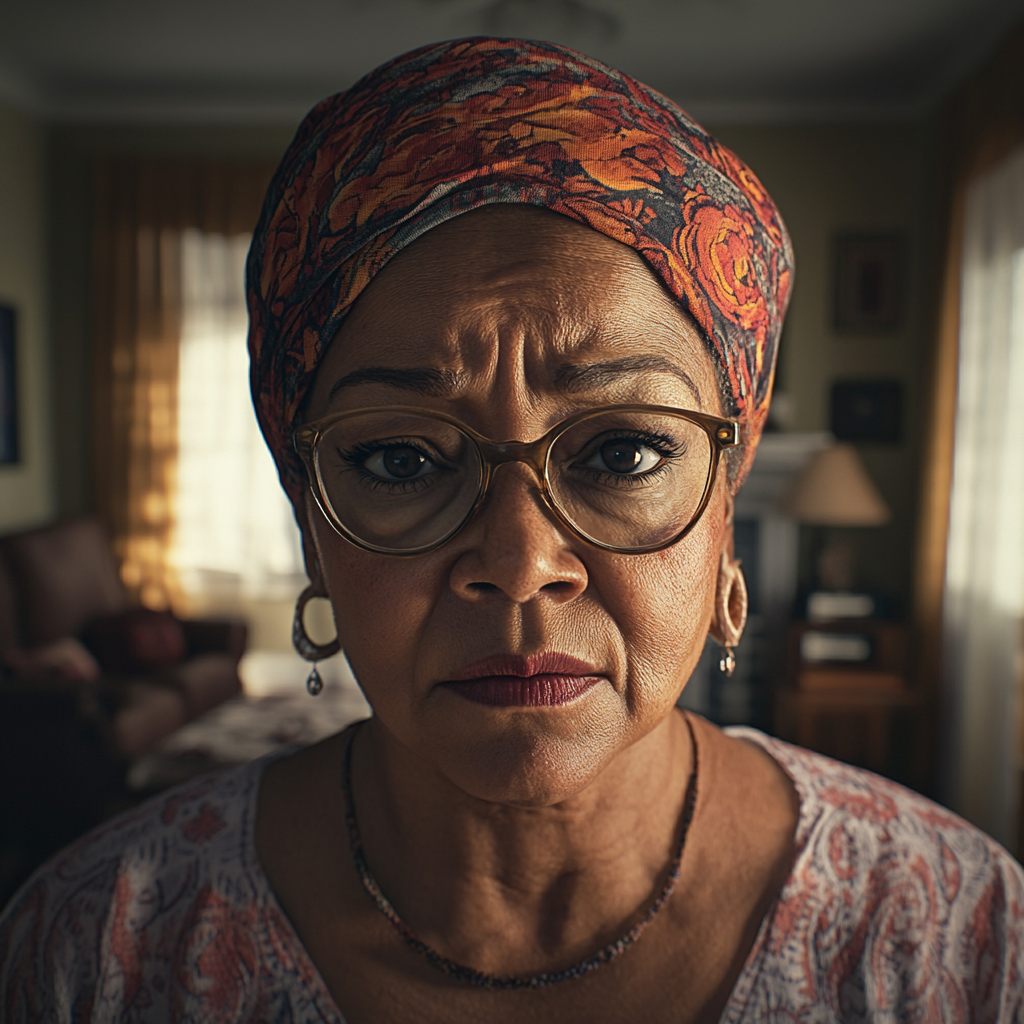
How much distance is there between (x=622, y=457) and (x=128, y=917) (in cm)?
70

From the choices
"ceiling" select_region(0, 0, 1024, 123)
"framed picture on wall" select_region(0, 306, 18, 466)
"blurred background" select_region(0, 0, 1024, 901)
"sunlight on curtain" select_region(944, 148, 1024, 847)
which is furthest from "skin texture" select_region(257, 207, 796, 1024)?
"framed picture on wall" select_region(0, 306, 18, 466)

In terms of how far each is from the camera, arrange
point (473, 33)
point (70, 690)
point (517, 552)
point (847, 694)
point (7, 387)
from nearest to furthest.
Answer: point (517, 552) < point (70, 690) < point (473, 33) < point (847, 694) < point (7, 387)

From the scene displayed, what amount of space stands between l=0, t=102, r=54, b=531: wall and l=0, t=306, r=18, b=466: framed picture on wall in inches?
2.1

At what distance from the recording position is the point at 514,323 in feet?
2.01

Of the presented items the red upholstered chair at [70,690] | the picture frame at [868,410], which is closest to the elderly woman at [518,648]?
the red upholstered chair at [70,690]

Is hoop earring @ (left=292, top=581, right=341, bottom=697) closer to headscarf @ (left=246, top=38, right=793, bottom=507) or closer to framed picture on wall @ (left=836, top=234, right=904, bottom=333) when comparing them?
headscarf @ (left=246, top=38, right=793, bottom=507)

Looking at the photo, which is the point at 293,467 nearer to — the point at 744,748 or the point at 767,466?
the point at 744,748

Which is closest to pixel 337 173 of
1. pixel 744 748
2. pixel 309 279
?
pixel 309 279

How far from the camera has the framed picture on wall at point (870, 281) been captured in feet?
14.3

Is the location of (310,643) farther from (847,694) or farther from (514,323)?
(847,694)

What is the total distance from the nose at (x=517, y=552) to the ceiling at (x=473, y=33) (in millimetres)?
3373

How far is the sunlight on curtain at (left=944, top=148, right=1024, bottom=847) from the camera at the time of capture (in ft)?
10.1

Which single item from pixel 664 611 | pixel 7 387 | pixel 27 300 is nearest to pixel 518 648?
pixel 664 611

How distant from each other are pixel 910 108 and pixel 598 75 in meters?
4.54
